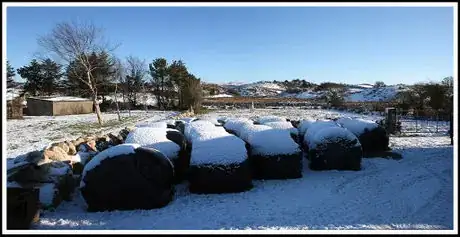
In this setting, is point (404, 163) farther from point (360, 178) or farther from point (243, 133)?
point (243, 133)

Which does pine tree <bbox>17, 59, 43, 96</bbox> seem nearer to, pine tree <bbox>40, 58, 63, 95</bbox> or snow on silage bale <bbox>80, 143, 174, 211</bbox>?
pine tree <bbox>40, 58, 63, 95</bbox>

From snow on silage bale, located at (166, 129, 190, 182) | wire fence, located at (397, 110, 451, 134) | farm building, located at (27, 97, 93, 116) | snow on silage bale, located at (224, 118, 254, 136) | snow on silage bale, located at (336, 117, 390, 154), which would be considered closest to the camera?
snow on silage bale, located at (166, 129, 190, 182)

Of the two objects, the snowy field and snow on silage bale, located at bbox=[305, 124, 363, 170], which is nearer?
the snowy field

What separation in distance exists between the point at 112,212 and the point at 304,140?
749cm

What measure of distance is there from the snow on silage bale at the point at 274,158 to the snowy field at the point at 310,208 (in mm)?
307

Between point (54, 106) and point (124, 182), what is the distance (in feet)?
115

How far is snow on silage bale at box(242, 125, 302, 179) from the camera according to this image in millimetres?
9742

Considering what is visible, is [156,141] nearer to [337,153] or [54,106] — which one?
[337,153]

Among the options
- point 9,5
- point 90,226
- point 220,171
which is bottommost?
point 90,226

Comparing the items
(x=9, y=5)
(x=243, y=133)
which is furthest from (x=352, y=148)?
(x=9, y=5)

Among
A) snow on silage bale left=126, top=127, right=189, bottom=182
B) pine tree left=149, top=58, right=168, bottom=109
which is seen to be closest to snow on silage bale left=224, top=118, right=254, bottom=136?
snow on silage bale left=126, top=127, right=189, bottom=182

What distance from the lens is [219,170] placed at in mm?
8453

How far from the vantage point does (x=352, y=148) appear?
10.7m

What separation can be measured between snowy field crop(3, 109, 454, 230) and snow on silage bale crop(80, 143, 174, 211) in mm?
236
